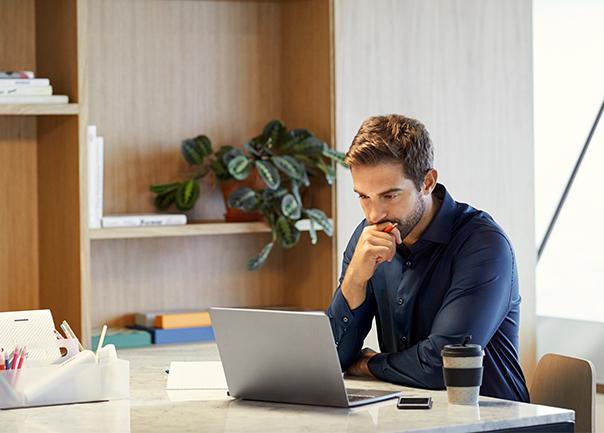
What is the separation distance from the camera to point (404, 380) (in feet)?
8.55

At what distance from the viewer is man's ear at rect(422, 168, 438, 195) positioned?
9.33ft

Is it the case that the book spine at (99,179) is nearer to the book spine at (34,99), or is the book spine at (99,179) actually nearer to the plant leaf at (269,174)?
the book spine at (34,99)

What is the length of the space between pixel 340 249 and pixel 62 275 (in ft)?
3.26

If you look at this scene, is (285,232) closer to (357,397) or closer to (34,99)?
(34,99)

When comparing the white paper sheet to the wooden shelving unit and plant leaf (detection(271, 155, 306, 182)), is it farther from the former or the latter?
plant leaf (detection(271, 155, 306, 182))

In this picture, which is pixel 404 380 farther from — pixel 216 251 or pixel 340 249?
pixel 216 251

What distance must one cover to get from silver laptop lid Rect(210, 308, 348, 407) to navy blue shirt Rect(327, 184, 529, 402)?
33 cm

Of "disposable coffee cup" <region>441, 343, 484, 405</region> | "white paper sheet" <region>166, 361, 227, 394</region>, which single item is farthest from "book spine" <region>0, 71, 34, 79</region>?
"disposable coffee cup" <region>441, 343, 484, 405</region>

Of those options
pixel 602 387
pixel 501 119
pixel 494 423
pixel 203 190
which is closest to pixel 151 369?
pixel 494 423

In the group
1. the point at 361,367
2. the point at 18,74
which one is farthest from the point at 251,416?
the point at 18,74

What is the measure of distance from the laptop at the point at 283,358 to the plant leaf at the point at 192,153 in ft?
5.45

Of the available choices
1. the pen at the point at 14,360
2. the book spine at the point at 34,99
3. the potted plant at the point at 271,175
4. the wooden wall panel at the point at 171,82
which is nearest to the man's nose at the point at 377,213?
the pen at the point at 14,360

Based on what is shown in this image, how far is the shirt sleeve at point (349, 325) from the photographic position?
2824 mm

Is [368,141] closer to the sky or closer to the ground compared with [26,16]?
closer to the ground
